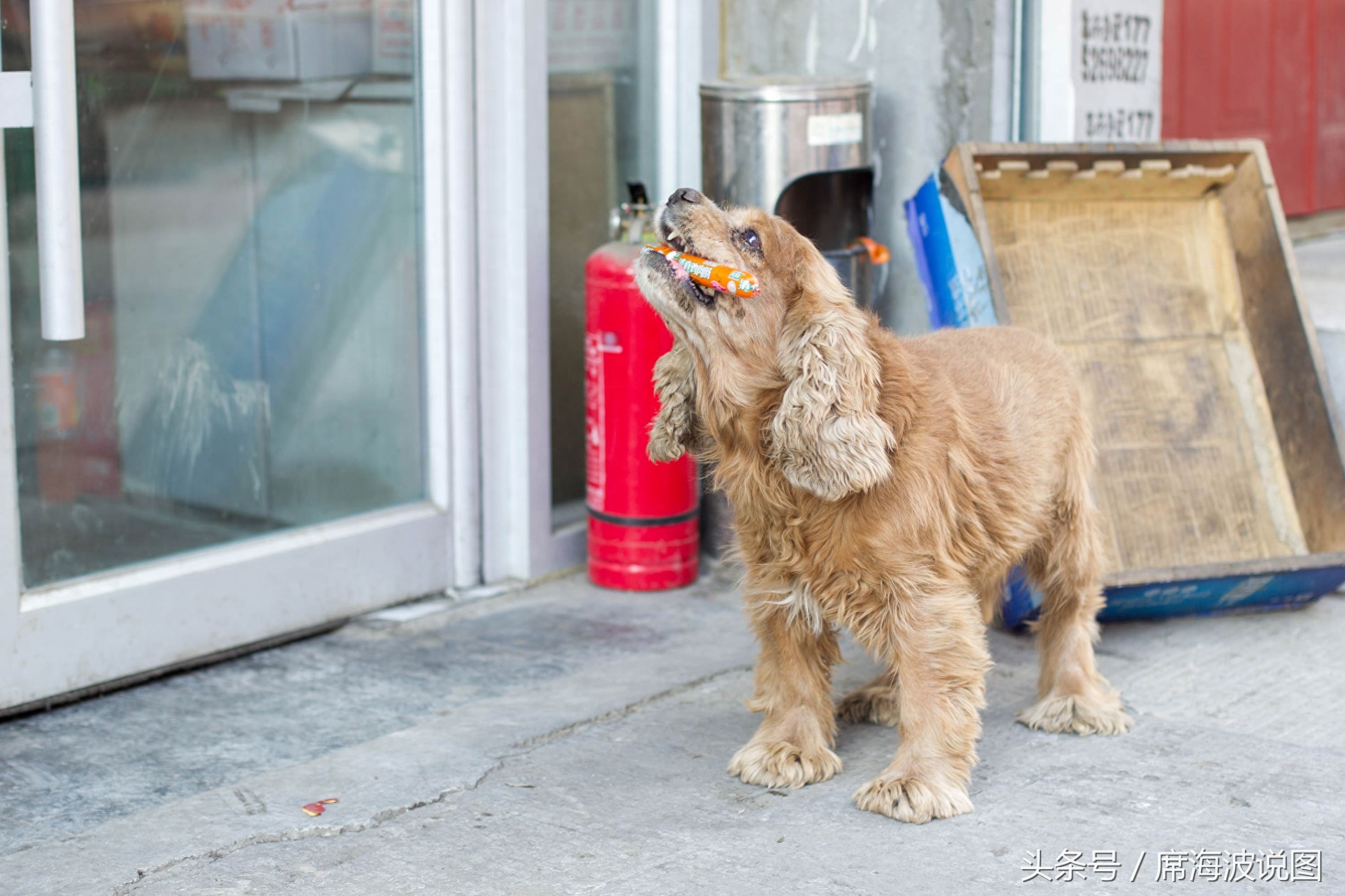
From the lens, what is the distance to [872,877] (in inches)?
117

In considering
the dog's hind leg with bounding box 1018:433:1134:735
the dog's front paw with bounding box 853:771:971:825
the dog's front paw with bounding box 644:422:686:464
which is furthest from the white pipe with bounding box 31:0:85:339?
the dog's hind leg with bounding box 1018:433:1134:735

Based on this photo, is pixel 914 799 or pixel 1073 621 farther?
pixel 1073 621

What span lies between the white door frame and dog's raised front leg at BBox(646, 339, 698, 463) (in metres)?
1.54

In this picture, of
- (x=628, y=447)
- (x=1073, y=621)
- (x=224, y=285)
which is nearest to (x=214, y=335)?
(x=224, y=285)

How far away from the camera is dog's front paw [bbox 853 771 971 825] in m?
3.21

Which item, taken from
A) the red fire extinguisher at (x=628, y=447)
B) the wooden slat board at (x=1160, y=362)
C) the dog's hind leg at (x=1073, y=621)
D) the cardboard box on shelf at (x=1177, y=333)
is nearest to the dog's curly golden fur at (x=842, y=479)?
the dog's hind leg at (x=1073, y=621)

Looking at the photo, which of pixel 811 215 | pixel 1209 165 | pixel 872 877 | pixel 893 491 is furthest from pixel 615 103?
pixel 872 877

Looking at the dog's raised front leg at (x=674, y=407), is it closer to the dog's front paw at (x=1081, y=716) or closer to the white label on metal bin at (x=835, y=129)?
the dog's front paw at (x=1081, y=716)

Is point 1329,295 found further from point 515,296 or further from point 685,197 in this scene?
point 685,197

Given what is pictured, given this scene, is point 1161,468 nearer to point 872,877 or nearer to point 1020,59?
point 1020,59

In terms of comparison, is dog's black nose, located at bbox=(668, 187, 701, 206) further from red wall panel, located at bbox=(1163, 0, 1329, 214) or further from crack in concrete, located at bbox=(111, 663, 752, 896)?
red wall panel, located at bbox=(1163, 0, 1329, 214)

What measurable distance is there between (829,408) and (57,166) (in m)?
1.95

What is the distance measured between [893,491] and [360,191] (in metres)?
2.32

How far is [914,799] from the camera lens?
3211 millimetres
